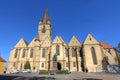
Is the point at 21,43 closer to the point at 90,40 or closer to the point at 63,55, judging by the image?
the point at 63,55

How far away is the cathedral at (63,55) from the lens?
42.6 meters

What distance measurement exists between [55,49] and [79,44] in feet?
31.9

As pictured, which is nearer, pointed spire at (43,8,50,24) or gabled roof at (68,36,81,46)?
gabled roof at (68,36,81,46)

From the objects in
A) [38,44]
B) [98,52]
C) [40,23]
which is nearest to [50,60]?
[38,44]

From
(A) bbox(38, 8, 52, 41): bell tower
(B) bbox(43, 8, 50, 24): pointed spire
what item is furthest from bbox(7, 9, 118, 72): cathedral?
(B) bbox(43, 8, 50, 24): pointed spire

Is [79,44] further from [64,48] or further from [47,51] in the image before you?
[47,51]

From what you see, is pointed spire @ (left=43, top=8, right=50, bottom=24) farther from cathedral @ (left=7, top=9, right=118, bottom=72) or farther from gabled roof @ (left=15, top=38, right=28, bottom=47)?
gabled roof @ (left=15, top=38, right=28, bottom=47)

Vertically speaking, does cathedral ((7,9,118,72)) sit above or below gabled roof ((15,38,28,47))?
below

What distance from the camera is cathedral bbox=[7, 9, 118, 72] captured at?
140 feet

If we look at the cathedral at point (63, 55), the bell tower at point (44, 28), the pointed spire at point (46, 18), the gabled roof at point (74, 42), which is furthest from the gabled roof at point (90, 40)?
the pointed spire at point (46, 18)

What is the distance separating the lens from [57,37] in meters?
47.6

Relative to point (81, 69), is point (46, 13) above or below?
above

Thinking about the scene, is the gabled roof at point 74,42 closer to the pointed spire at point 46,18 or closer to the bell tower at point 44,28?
the bell tower at point 44,28

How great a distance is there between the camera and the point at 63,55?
1720 inches
